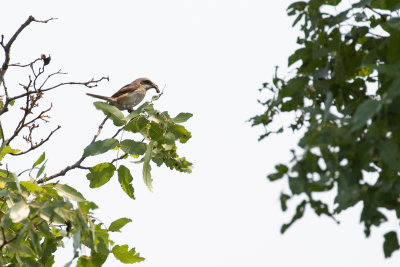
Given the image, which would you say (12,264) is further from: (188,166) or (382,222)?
(382,222)

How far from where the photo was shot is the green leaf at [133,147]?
4262 millimetres

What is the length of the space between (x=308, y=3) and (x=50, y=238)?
285 centimetres

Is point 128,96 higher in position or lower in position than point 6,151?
higher

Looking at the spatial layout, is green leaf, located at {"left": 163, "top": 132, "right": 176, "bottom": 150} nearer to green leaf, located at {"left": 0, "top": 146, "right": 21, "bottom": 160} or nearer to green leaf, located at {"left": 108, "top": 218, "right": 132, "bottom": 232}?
green leaf, located at {"left": 108, "top": 218, "right": 132, "bottom": 232}

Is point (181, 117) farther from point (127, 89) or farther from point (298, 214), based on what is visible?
point (127, 89)

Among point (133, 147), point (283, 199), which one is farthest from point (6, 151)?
point (283, 199)

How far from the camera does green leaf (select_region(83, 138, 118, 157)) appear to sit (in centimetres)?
412

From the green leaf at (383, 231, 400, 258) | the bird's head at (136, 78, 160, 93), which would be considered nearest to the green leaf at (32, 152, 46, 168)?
the green leaf at (383, 231, 400, 258)

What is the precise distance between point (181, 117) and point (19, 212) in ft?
5.74

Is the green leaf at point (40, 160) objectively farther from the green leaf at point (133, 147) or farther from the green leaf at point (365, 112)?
the green leaf at point (365, 112)

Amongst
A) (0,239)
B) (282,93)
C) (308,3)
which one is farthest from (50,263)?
(308,3)

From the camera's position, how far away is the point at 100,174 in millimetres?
4590

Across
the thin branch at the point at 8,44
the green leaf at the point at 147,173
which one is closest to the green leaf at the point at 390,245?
the green leaf at the point at 147,173

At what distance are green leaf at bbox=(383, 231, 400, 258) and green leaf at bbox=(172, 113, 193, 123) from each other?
7.51ft
